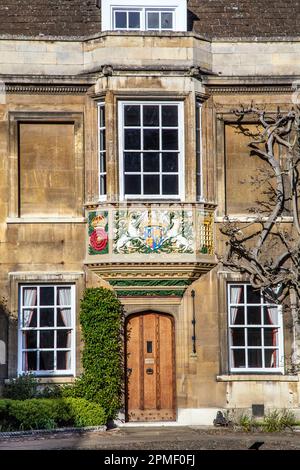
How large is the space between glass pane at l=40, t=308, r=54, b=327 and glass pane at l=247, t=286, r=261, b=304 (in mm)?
4238

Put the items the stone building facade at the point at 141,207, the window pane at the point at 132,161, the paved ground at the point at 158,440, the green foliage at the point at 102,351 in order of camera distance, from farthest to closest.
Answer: the window pane at the point at 132,161 → the stone building facade at the point at 141,207 → the green foliage at the point at 102,351 → the paved ground at the point at 158,440

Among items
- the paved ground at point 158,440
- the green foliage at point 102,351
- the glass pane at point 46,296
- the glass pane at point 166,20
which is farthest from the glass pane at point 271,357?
the glass pane at point 166,20

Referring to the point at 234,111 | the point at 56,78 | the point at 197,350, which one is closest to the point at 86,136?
the point at 56,78

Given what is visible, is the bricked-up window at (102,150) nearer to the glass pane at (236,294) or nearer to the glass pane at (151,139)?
the glass pane at (151,139)

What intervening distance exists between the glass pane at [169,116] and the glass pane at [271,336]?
4855 mm

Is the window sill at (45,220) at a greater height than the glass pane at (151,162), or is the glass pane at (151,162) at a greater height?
the glass pane at (151,162)

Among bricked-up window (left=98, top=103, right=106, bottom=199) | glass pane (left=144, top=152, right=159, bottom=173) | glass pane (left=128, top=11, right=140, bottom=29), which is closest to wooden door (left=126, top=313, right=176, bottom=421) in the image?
bricked-up window (left=98, top=103, right=106, bottom=199)

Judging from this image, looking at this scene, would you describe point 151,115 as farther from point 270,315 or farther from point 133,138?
point 270,315

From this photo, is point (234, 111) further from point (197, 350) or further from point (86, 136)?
point (197, 350)

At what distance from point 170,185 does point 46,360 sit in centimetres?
455

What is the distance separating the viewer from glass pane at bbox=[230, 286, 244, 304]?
28672 mm

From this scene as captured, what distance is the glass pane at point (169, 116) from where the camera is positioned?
1116 inches

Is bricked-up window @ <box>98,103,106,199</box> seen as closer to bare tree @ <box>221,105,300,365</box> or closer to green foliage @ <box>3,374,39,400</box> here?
bare tree @ <box>221,105,300,365</box>
